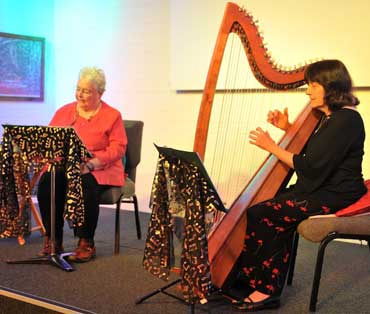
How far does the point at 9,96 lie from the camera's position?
479cm

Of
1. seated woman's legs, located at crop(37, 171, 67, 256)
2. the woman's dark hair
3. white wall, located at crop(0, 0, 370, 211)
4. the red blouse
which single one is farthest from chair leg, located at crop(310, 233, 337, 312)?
white wall, located at crop(0, 0, 370, 211)

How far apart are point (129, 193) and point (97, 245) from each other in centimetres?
45

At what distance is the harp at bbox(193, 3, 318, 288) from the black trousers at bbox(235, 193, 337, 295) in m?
0.06

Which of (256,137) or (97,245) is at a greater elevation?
(256,137)

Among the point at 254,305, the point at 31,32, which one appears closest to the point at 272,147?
the point at 254,305

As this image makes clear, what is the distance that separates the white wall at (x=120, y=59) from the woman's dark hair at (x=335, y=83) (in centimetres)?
186

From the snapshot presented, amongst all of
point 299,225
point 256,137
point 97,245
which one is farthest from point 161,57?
point 299,225

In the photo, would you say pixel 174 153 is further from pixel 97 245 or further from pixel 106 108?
pixel 97 245

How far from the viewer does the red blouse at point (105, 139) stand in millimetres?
3107

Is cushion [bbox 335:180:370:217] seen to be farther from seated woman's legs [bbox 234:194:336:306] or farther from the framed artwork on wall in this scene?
the framed artwork on wall

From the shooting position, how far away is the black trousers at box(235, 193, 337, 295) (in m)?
2.33

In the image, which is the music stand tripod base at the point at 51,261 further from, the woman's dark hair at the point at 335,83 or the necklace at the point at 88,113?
the woman's dark hair at the point at 335,83

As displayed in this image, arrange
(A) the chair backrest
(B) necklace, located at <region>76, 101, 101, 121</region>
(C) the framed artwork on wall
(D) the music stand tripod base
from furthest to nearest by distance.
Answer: (C) the framed artwork on wall, (A) the chair backrest, (B) necklace, located at <region>76, 101, 101, 121</region>, (D) the music stand tripod base

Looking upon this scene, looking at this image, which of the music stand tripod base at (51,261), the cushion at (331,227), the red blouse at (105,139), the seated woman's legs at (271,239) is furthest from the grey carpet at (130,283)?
the red blouse at (105,139)
